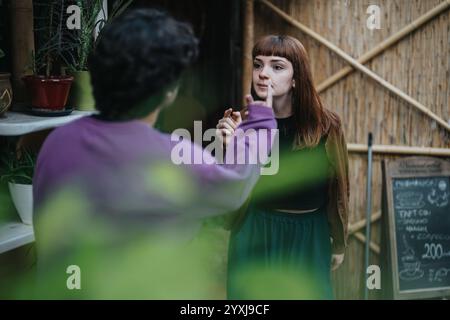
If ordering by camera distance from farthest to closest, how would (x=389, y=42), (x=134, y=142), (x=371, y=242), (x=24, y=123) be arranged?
(x=371, y=242) < (x=389, y=42) < (x=24, y=123) < (x=134, y=142)

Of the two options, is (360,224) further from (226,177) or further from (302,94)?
(226,177)

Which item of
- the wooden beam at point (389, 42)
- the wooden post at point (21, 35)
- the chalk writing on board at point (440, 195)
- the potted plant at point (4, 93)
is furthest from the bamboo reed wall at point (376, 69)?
the potted plant at point (4, 93)

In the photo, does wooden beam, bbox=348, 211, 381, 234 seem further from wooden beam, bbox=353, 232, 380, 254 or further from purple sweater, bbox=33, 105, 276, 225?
purple sweater, bbox=33, 105, 276, 225

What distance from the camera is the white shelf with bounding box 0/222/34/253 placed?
1350 millimetres

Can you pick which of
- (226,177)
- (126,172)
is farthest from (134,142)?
(226,177)

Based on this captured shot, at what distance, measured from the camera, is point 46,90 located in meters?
1.46

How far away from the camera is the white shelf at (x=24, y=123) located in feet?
4.37

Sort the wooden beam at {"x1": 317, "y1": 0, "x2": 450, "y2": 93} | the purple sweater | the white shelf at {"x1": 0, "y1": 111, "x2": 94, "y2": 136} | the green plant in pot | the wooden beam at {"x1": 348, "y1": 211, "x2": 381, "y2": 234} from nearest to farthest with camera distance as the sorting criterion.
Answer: the purple sweater → the white shelf at {"x1": 0, "y1": 111, "x2": 94, "y2": 136} → the green plant in pot → the wooden beam at {"x1": 317, "y1": 0, "x2": 450, "y2": 93} → the wooden beam at {"x1": 348, "y1": 211, "x2": 381, "y2": 234}

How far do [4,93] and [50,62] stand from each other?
195 millimetres

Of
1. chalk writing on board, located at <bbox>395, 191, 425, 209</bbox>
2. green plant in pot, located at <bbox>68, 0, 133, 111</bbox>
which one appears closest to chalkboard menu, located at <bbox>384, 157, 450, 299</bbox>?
chalk writing on board, located at <bbox>395, 191, 425, 209</bbox>

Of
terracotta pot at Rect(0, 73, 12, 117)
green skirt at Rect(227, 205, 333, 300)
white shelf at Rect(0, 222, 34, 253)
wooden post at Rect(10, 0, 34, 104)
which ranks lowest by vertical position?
green skirt at Rect(227, 205, 333, 300)

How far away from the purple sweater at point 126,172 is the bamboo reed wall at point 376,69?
4.44 feet

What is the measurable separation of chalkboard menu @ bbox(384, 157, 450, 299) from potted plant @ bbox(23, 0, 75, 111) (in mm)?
1382
